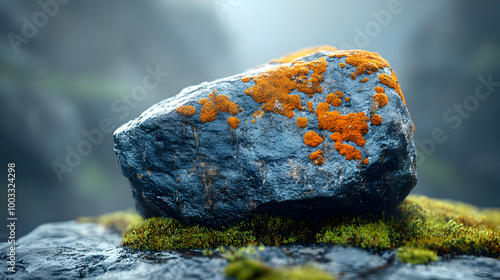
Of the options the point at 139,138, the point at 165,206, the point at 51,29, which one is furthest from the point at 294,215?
the point at 51,29

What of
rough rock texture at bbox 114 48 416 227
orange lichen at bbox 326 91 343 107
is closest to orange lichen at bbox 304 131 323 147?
rough rock texture at bbox 114 48 416 227

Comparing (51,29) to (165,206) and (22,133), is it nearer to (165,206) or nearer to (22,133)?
(22,133)

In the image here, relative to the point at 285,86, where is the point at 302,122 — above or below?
below

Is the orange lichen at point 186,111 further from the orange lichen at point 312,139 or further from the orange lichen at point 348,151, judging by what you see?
the orange lichen at point 348,151

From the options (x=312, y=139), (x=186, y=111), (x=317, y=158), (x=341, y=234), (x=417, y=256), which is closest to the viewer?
(x=417, y=256)

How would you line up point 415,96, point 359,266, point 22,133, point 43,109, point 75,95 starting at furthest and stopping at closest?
point 415,96 < point 75,95 < point 43,109 < point 22,133 < point 359,266

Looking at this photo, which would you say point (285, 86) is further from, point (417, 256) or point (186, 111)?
point (417, 256)

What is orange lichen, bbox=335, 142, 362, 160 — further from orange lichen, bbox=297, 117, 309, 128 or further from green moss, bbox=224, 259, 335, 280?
green moss, bbox=224, 259, 335, 280

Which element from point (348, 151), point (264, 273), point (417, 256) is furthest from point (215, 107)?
point (417, 256)
